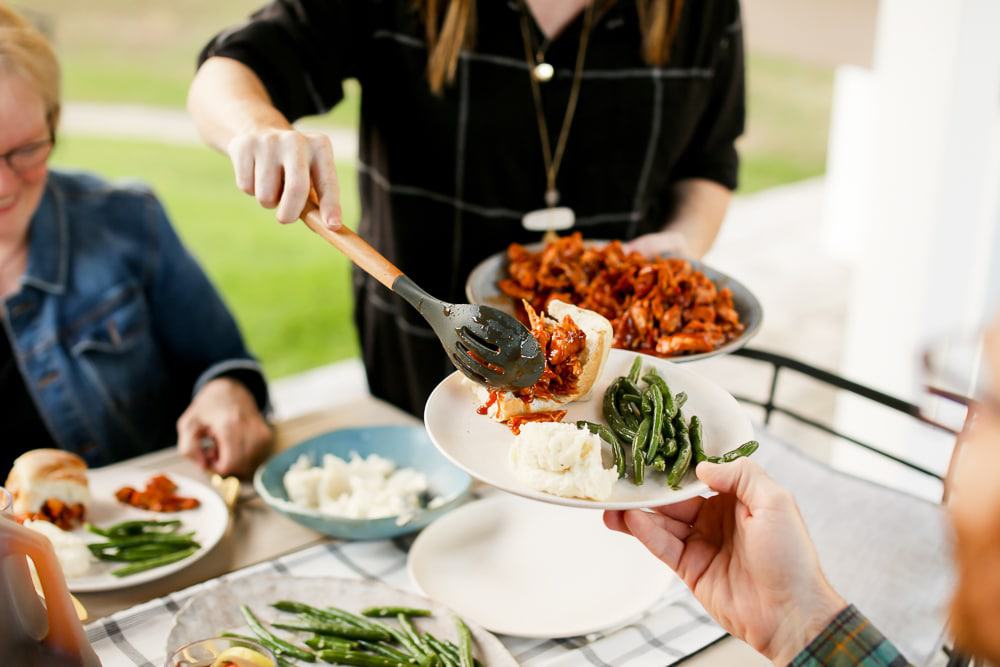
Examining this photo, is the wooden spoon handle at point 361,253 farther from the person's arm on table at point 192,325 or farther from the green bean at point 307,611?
the person's arm on table at point 192,325

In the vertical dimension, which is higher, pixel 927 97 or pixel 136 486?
pixel 927 97

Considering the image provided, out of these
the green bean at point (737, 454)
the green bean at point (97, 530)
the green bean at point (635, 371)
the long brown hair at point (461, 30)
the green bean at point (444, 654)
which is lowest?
the green bean at point (444, 654)

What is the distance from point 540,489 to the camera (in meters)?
1.29

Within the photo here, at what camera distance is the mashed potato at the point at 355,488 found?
1.93 meters

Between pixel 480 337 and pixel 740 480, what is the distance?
0.46 meters

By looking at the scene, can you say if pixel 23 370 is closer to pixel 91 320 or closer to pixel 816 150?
pixel 91 320

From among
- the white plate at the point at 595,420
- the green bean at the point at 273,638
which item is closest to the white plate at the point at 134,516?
the green bean at the point at 273,638

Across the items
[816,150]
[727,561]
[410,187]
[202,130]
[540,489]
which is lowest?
[816,150]

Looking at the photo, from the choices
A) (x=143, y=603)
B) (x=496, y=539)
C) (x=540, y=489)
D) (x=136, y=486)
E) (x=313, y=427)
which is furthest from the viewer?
(x=313, y=427)

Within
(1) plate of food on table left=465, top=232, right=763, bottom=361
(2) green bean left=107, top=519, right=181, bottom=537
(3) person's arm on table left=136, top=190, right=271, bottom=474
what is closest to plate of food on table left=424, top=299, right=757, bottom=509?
(1) plate of food on table left=465, top=232, right=763, bottom=361

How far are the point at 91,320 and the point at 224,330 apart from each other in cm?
34

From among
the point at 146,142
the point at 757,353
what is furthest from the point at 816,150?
the point at 757,353

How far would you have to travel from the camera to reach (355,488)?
200 cm

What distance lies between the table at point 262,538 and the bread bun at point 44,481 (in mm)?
243
